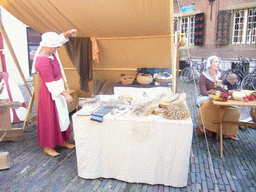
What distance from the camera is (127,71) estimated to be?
456 centimetres

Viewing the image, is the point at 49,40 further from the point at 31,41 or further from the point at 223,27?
the point at 223,27

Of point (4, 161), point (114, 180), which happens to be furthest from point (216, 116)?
point (4, 161)

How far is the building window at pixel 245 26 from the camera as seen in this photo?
9.69m

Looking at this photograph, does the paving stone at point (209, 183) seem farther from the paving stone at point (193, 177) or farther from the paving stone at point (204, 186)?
the paving stone at point (193, 177)

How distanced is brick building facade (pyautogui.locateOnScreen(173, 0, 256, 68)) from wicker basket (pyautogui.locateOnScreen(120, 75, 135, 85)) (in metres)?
6.04

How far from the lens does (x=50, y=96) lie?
255 centimetres

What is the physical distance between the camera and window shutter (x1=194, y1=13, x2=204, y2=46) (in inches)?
424

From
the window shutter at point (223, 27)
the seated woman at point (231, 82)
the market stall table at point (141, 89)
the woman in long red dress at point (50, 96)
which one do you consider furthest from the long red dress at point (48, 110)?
the window shutter at point (223, 27)

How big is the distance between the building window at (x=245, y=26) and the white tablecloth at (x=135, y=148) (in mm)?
9907

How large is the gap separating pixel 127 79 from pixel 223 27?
8.11m

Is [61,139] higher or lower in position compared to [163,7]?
lower

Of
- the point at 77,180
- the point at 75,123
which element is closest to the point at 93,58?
the point at 75,123

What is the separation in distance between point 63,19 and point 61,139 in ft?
5.95

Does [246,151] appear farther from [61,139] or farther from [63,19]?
[63,19]
